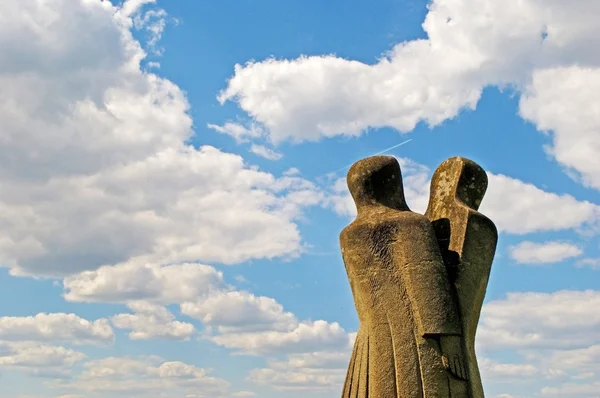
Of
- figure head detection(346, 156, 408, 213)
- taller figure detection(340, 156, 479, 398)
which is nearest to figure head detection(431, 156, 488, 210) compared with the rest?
figure head detection(346, 156, 408, 213)

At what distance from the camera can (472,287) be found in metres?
12.8

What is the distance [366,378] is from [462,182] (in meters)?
3.36

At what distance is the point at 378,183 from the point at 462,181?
1.37m

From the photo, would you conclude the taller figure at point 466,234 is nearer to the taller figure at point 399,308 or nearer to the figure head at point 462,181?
the figure head at point 462,181

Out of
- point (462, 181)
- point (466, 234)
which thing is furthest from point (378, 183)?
point (466, 234)

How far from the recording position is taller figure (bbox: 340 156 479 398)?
12.3 meters

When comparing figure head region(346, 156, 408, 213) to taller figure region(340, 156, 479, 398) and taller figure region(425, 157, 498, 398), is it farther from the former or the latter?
taller figure region(425, 157, 498, 398)

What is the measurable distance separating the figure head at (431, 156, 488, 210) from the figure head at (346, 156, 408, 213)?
801mm

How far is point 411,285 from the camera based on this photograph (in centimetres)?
1249

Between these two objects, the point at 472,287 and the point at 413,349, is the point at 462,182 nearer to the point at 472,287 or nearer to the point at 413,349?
the point at 472,287

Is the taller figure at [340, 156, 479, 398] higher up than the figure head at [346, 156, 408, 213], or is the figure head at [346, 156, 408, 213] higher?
the figure head at [346, 156, 408, 213]

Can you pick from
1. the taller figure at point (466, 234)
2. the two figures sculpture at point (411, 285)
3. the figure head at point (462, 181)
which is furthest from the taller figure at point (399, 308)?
the figure head at point (462, 181)

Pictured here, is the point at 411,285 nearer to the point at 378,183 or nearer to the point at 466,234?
the point at 466,234

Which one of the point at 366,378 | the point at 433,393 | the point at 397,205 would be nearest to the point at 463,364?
the point at 433,393
